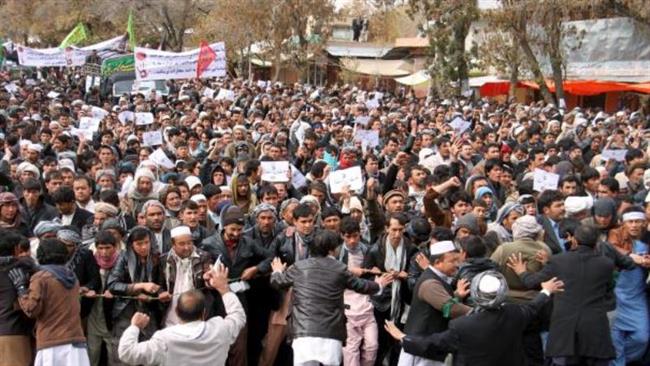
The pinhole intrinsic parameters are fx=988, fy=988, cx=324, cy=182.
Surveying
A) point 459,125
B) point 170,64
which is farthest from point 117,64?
point 459,125

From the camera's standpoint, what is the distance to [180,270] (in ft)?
23.4

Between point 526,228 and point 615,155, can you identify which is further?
point 615,155

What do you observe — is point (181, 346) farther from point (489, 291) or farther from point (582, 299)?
point (582, 299)

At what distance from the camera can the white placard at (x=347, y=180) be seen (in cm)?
973

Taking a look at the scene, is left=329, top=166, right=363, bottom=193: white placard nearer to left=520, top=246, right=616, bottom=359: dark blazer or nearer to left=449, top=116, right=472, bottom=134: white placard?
left=520, top=246, right=616, bottom=359: dark blazer

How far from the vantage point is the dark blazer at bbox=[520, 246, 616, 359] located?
23.6 feet

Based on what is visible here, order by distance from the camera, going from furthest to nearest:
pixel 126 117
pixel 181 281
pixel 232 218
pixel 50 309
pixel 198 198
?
pixel 126 117 < pixel 198 198 < pixel 232 218 < pixel 181 281 < pixel 50 309

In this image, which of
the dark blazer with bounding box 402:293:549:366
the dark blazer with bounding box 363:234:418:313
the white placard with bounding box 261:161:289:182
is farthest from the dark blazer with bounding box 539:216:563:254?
the white placard with bounding box 261:161:289:182

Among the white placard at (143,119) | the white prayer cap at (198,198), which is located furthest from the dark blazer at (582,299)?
the white placard at (143,119)

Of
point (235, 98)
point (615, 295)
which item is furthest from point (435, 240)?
point (235, 98)

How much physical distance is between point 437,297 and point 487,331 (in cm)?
58

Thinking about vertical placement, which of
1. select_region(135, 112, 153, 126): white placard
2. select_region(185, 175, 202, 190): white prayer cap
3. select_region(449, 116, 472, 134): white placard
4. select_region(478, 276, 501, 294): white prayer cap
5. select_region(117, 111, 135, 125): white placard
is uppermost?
select_region(478, 276, 501, 294): white prayer cap

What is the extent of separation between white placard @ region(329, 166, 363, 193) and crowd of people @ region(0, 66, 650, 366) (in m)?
0.03

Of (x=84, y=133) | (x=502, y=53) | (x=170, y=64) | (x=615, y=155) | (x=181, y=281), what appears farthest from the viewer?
(x=502, y=53)
